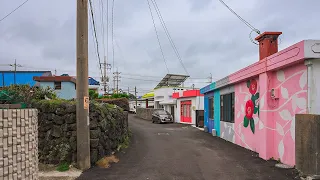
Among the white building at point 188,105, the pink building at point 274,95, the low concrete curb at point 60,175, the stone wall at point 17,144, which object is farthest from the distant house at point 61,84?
the stone wall at point 17,144

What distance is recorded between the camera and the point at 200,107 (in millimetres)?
30625

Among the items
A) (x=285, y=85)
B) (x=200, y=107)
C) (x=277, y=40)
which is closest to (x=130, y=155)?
(x=285, y=85)

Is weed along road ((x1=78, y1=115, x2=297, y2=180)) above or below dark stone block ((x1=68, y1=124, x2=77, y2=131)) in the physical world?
below

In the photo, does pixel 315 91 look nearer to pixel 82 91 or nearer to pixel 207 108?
pixel 82 91

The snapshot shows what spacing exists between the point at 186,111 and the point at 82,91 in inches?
1042

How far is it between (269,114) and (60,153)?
261 inches

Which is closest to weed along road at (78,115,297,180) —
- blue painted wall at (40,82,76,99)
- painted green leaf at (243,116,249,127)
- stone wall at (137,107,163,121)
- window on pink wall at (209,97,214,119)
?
painted green leaf at (243,116,249,127)

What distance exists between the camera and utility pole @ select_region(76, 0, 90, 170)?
802 cm

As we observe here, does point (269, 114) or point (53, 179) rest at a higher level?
point (269, 114)

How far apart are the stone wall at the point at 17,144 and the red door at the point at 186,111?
2898 cm

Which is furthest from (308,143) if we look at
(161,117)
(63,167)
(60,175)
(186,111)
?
(186,111)

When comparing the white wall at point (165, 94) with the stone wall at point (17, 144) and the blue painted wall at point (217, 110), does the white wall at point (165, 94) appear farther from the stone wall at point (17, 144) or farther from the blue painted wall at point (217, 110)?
the stone wall at point (17, 144)

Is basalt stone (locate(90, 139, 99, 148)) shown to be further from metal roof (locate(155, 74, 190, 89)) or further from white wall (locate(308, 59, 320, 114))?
metal roof (locate(155, 74, 190, 89))

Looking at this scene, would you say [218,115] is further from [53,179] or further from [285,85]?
[53,179]
